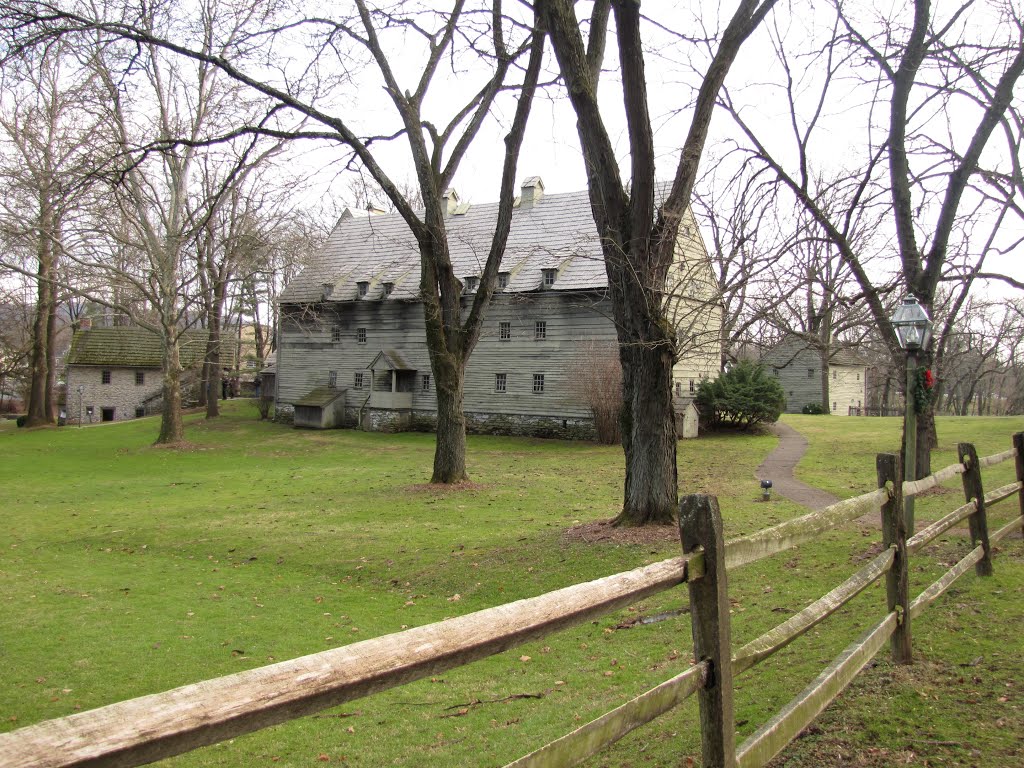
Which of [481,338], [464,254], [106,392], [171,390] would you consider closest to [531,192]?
[464,254]

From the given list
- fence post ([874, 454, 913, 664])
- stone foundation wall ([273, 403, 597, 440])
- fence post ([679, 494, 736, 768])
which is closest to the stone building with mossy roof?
stone foundation wall ([273, 403, 597, 440])

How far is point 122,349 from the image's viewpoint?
167 feet

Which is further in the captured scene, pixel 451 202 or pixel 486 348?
pixel 451 202

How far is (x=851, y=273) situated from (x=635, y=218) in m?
4.22

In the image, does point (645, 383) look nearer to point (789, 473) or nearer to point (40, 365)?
point (789, 473)

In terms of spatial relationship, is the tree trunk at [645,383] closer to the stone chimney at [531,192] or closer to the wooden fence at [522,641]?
the wooden fence at [522,641]

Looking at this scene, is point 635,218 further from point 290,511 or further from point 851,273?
point 290,511

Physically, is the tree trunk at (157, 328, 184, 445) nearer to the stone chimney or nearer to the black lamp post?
the stone chimney

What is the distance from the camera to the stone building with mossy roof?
49.8m

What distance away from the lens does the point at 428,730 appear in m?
5.88

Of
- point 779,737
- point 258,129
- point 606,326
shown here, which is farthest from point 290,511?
point 606,326

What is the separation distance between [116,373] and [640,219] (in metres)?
47.9

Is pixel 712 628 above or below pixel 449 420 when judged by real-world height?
below

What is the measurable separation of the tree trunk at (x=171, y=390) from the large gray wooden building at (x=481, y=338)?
4735 millimetres
